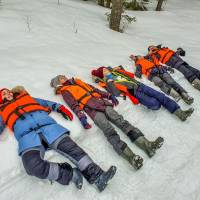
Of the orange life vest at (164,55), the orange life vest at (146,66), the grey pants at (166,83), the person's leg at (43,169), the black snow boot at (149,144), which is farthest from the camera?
the orange life vest at (164,55)

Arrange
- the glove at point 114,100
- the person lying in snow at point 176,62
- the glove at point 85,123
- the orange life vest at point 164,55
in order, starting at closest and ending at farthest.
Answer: the glove at point 85,123
the glove at point 114,100
the person lying in snow at point 176,62
the orange life vest at point 164,55

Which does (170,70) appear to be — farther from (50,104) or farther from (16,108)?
(16,108)

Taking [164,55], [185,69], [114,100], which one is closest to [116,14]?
[164,55]

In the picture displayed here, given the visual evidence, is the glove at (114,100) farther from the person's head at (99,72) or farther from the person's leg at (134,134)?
the person's head at (99,72)

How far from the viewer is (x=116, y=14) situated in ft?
32.3

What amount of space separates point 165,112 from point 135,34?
17.4 ft

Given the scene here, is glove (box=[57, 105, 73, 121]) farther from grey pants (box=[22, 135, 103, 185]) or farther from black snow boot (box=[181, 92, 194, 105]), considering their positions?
black snow boot (box=[181, 92, 194, 105])

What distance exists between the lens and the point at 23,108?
439 centimetres

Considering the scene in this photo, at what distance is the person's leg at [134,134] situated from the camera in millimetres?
4730

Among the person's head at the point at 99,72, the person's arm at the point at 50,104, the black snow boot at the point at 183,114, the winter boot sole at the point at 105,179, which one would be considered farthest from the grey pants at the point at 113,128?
the person's head at the point at 99,72

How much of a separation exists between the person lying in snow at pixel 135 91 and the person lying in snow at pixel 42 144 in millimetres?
1803

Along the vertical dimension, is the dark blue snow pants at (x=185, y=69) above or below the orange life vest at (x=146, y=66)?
below

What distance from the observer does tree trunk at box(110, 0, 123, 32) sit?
375 inches

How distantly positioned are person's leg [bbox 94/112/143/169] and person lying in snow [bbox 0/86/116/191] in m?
0.46
